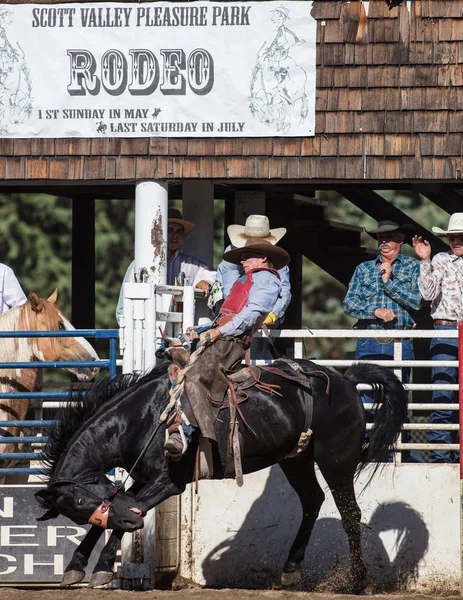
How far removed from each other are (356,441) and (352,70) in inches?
124

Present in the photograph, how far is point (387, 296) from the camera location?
355 inches

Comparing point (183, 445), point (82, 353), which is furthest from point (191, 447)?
point (82, 353)

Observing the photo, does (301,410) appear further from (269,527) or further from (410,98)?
(410,98)

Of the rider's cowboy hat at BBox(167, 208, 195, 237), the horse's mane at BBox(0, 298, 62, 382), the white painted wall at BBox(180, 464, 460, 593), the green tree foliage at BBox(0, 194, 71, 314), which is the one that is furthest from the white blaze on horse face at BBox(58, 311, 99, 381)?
the green tree foliage at BBox(0, 194, 71, 314)

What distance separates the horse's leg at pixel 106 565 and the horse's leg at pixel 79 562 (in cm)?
8

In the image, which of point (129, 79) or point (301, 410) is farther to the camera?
point (129, 79)

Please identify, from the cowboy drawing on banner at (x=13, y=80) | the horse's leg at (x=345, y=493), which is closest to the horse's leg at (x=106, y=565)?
the horse's leg at (x=345, y=493)

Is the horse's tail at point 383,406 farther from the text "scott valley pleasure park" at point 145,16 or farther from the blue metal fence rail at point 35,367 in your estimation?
the text "scott valley pleasure park" at point 145,16

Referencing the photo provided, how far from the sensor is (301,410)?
756 cm

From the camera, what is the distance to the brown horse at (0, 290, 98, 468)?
8.38m

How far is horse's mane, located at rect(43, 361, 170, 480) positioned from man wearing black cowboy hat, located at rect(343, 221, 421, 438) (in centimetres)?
217

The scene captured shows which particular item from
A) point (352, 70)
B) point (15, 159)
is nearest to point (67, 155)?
point (15, 159)

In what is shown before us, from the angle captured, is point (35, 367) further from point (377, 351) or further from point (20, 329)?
point (377, 351)

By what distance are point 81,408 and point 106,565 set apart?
3.47ft
